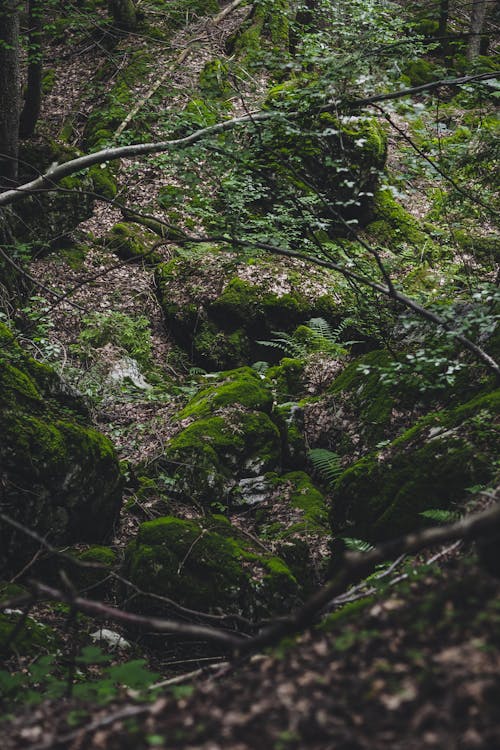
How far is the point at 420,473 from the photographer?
15.2ft

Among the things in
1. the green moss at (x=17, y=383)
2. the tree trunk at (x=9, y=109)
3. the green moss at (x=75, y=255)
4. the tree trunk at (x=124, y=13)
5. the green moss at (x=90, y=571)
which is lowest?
the green moss at (x=90, y=571)

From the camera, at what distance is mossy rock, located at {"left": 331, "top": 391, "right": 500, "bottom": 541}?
4.26 metres

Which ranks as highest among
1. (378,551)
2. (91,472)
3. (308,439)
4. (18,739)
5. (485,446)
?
(378,551)

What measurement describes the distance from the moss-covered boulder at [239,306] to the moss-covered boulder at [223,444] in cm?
208

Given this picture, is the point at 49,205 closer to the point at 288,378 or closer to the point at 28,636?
the point at 288,378

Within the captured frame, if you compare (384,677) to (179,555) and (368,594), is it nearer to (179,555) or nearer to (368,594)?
(368,594)

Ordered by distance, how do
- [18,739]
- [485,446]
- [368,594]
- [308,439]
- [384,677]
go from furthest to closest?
[308,439], [485,446], [368,594], [18,739], [384,677]

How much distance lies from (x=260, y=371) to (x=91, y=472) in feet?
12.4

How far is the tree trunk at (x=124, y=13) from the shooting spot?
14078 mm

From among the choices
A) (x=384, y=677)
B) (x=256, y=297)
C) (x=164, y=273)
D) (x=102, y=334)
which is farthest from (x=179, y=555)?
(x=164, y=273)

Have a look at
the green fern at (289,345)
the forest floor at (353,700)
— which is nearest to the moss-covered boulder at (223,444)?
the green fern at (289,345)

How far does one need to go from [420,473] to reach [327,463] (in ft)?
5.86

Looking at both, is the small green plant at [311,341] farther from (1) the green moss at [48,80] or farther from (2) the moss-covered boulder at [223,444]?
(1) the green moss at [48,80]

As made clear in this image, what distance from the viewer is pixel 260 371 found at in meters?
8.57
